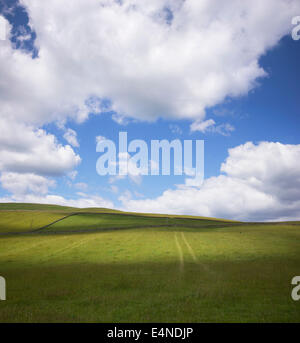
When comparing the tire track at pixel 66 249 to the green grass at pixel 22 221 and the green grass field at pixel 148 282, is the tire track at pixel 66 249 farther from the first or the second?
the green grass at pixel 22 221

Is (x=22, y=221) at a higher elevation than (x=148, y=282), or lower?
higher

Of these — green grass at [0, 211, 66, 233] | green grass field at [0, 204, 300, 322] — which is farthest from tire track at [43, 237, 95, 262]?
green grass at [0, 211, 66, 233]

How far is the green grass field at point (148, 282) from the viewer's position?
14.8m

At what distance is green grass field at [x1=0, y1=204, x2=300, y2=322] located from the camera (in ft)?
48.5

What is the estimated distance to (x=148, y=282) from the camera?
2286 centimetres

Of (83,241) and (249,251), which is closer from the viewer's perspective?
(249,251)

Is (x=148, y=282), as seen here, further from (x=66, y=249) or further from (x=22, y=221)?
(x=22, y=221)

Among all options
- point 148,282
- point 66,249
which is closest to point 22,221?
point 66,249

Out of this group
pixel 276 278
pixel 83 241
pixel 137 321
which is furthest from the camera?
pixel 83 241

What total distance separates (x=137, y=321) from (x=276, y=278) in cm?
1639

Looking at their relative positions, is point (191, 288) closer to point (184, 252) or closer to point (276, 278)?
point (276, 278)

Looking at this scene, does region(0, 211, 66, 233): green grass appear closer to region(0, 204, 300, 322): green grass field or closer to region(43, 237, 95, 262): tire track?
region(0, 204, 300, 322): green grass field

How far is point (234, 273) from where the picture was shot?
86.2 ft
